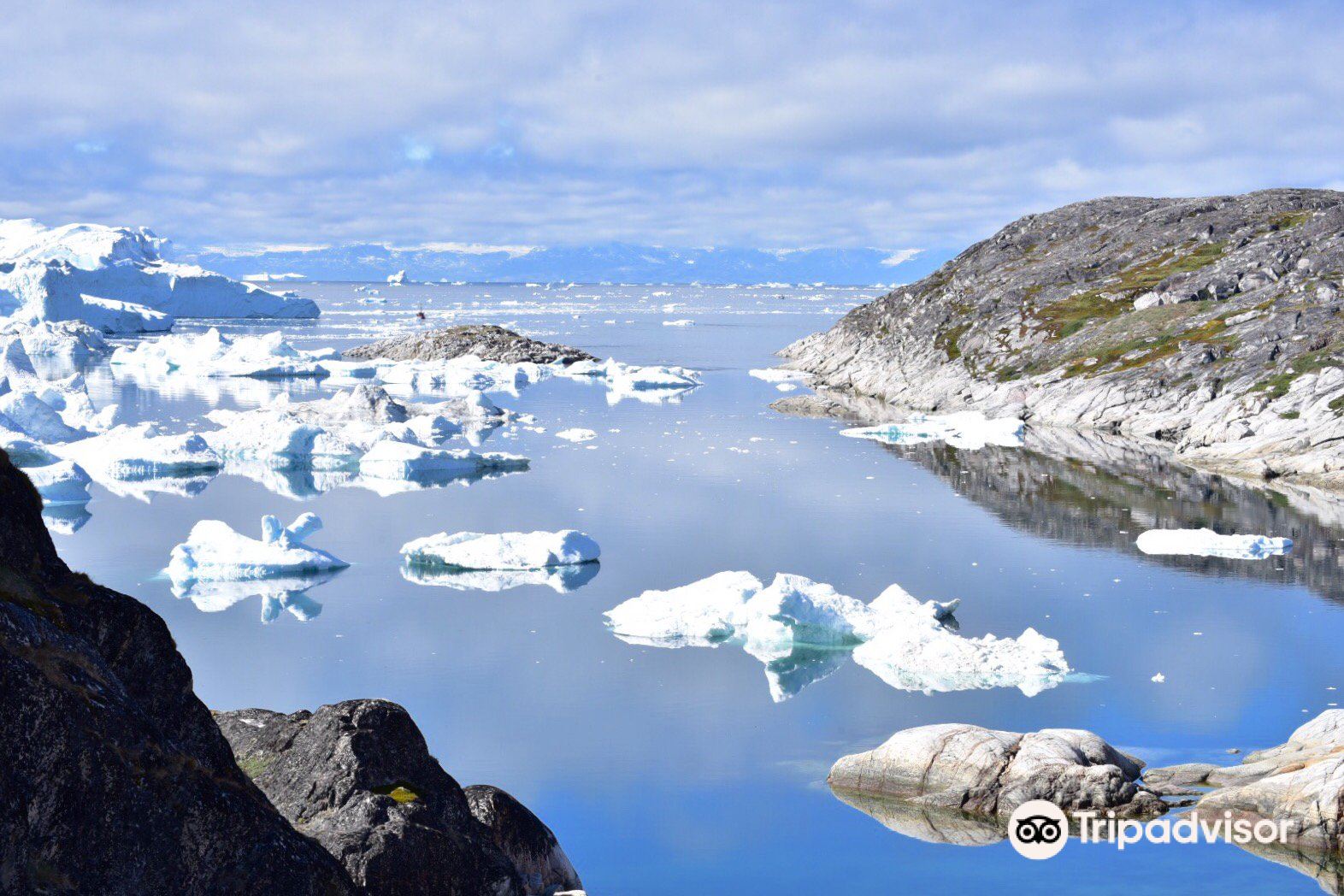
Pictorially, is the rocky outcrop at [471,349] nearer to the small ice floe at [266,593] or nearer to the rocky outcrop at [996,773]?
the small ice floe at [266,593]

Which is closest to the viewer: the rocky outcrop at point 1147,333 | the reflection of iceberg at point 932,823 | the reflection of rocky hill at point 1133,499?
the reflection of iceberg at point 932,823

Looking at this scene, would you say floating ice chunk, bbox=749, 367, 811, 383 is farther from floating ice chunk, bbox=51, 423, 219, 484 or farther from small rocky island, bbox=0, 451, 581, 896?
small rocky island, bbox=0, 451, 581, 896

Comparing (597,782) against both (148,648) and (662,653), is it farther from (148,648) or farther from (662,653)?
(148,648)

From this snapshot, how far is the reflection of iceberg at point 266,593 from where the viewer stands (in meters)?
24.3

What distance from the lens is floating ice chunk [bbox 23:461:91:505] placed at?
34.0 meters

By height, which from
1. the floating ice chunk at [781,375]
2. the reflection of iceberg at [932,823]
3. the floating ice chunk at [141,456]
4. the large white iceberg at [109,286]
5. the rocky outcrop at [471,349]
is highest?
the large white iceberg at [109,286]

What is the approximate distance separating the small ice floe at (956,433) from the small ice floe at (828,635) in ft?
Answer: 86.1

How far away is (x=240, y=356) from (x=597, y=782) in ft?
215

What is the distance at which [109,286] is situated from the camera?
4759 inches

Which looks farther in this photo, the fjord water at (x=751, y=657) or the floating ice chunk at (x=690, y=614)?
the floating ice chunk at (x=690, y=614)

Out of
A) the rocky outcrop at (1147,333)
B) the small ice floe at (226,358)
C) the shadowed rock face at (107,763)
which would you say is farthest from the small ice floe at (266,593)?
the small ice floe at (226,358)

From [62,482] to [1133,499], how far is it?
29948 mm

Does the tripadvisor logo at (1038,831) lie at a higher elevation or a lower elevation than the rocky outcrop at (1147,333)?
lower

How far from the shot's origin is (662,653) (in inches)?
852
